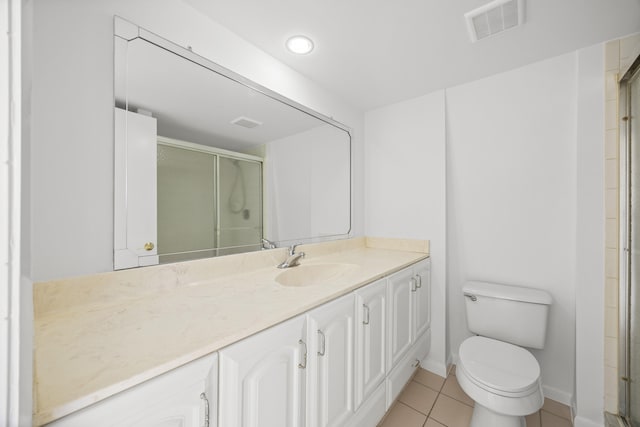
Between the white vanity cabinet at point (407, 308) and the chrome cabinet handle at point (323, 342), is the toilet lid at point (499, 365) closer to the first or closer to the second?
the white vanity cabinet at point (407, 308)

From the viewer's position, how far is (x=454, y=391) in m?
1.70

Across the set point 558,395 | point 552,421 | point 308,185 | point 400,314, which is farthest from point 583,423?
point 308,185

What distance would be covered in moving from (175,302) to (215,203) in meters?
0.53

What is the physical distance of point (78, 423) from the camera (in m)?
0.46

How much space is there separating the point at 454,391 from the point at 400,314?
73 cm

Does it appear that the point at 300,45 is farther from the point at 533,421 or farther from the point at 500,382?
the point at 533,421

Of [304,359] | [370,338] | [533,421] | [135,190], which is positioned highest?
[135,190]

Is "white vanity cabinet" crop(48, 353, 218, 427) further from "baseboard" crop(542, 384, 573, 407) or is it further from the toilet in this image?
"baseboard" crop(542, 384, 573, 407)

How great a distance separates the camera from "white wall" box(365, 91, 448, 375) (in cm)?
193

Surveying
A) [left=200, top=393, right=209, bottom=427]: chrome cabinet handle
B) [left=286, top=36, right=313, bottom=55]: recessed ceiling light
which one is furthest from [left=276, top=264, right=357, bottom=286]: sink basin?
[left=286, top=36, right=313, bottom=55]: recessed ceiling light

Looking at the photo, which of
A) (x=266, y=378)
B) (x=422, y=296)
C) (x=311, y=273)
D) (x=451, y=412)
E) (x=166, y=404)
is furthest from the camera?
(x=422, y=296)

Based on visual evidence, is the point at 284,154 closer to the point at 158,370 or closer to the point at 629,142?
the point at 158,370

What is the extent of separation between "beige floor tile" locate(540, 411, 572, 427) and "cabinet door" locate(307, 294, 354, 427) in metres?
1.26

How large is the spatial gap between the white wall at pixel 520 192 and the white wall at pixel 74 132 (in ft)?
6.65
